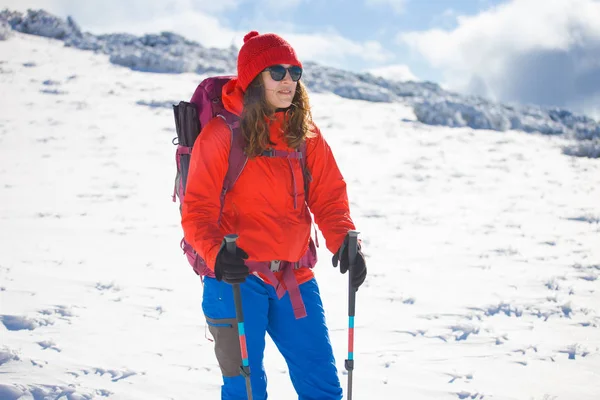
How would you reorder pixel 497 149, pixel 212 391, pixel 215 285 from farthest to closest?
pixel 497 149
pixel 212 391
pixel 215 285

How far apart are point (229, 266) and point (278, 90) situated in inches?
32.9

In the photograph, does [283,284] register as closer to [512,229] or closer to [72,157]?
[512,229]

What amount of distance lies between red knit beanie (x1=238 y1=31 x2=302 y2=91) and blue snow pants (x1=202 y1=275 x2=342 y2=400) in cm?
90

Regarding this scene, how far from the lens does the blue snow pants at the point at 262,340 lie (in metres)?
2.13

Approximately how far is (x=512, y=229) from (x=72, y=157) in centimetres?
899

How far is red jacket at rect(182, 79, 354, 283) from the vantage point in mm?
2031

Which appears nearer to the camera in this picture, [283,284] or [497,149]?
[283,284]

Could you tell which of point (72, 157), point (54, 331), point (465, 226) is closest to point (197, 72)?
point (72, 157)

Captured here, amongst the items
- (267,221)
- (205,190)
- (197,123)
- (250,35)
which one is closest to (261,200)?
(267,221)

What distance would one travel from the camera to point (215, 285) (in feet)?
7.09

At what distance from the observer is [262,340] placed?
2158 millimetres

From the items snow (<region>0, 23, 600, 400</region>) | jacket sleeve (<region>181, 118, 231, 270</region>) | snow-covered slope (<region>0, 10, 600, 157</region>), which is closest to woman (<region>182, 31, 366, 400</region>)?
jacket sleeve (<region>181, 118, 231, 270</region>)

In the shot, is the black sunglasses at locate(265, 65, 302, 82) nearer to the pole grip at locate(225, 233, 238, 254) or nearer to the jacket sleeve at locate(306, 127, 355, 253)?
the jacket sleeve at locate(306, 127, 355, 253)

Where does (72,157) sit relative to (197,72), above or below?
below
